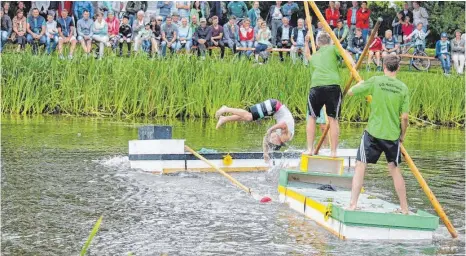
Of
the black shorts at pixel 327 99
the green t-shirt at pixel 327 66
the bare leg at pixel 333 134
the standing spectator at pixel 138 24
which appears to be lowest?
the bare leg at pixel 333 134

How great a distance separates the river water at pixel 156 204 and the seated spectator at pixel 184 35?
1082 cm

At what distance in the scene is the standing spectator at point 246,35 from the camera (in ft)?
104

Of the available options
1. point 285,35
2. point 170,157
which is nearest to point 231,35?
point 285,35

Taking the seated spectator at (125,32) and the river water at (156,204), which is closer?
the river water at (156,204)

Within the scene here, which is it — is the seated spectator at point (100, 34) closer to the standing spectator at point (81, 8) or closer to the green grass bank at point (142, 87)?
the standing spectator at point (81, 8)

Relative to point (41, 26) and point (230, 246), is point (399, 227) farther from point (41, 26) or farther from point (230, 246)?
point (41, 26)

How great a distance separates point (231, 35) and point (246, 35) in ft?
1.47

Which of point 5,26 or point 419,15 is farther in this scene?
point 419,15

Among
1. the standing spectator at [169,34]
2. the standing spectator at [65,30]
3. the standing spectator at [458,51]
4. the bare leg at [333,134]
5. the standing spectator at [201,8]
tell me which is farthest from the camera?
the standing spectator at [458,51]

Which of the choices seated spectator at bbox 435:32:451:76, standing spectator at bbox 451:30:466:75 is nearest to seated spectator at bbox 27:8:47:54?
seated spectator at bbox 435:32:451:76

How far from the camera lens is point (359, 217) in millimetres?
11164

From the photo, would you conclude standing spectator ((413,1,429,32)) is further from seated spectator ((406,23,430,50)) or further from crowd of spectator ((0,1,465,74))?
seated spectator ((406,23,430,50))

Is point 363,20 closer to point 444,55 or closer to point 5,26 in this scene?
point 444,55

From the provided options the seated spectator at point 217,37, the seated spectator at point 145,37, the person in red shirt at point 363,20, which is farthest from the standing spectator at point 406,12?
the seated spectator at point 145,37
